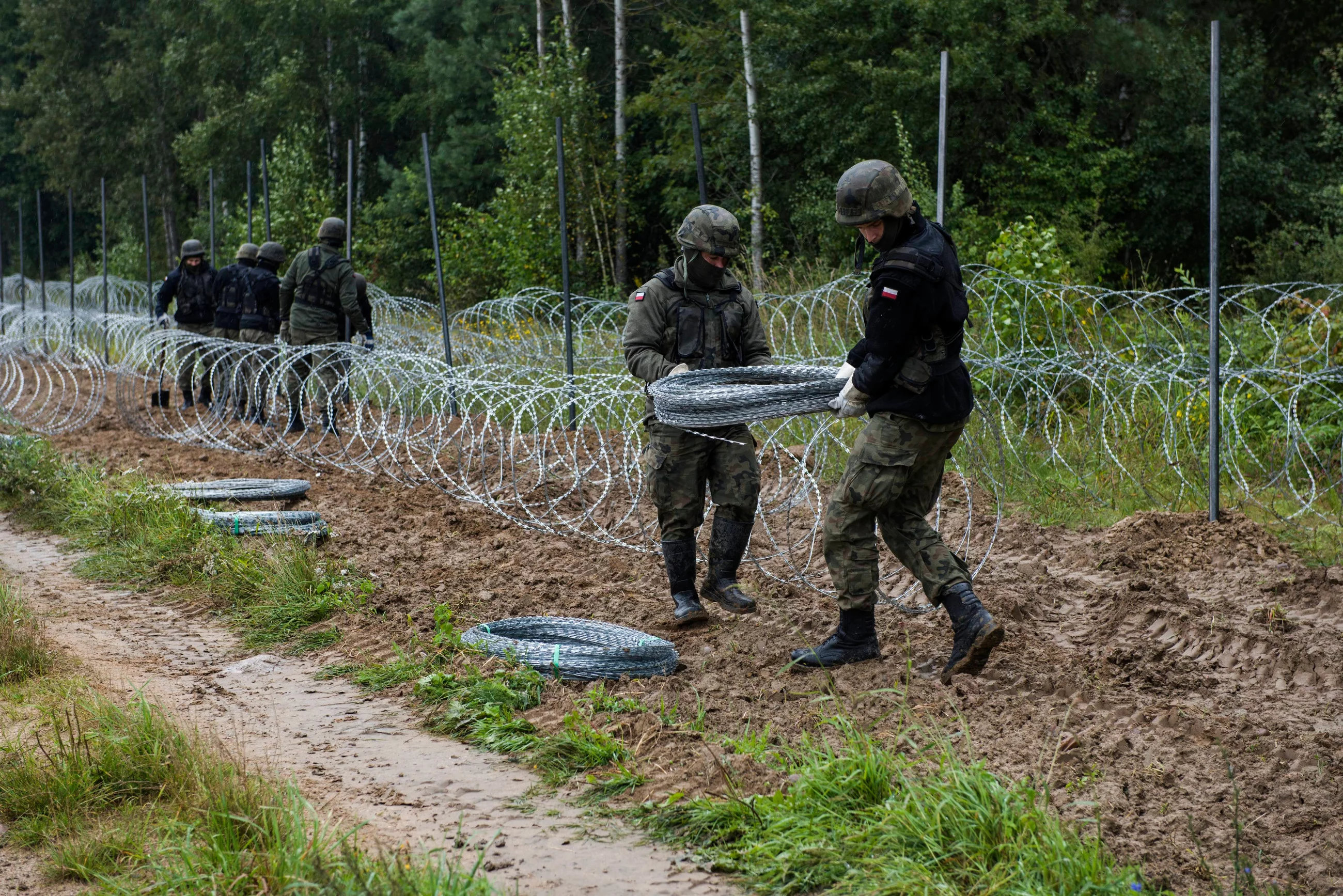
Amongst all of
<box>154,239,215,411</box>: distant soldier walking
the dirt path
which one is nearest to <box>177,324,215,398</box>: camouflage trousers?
<box>154,239,215,411</box>: distant soldier walking

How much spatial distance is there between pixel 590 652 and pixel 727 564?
1.20m

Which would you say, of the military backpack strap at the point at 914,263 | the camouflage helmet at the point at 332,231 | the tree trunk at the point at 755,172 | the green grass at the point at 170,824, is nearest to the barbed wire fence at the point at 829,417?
the camouflage helmet at the point at 332,231

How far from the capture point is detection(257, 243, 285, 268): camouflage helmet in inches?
506

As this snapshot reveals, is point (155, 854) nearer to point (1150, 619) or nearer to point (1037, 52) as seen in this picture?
point (1150, 619)

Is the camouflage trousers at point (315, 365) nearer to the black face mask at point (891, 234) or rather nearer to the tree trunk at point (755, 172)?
the black face mask at point (891, 234)

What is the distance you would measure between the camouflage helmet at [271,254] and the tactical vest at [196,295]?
190cm

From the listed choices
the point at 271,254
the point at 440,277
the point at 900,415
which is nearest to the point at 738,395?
→ the point at 900,415

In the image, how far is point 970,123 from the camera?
20344 mm

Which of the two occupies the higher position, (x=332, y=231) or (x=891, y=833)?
(x=332, y=231)

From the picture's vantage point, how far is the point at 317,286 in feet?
39.6

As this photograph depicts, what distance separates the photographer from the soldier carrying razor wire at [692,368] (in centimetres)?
601

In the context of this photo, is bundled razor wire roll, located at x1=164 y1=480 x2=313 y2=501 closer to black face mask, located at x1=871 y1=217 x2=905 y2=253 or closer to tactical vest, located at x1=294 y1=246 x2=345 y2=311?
tactical vest, located at x1=294 y1=246 x2=345 y2=311

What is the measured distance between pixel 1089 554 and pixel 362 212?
2860 cm

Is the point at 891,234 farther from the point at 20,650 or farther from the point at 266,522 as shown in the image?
the point at 266,522
